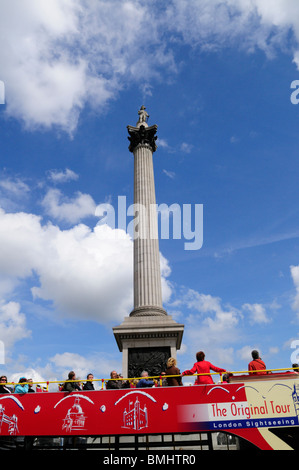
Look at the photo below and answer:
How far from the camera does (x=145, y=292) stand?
22.2 meters

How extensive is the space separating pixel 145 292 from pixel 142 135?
13.0 m

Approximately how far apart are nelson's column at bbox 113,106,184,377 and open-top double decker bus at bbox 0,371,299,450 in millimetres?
10352

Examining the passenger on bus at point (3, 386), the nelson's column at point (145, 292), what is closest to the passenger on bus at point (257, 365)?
the passenger on bus at point (3, 386)

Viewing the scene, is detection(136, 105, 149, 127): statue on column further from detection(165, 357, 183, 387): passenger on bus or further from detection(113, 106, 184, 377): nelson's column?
detection(165, 357, 183, 387): passenger on bus

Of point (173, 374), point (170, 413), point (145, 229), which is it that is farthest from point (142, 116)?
point (170, 413)

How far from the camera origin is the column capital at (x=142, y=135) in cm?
2792

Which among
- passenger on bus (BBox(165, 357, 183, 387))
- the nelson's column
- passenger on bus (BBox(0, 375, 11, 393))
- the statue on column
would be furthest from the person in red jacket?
the statue on column

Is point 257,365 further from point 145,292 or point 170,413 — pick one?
point 145,292

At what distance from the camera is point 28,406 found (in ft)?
27.6

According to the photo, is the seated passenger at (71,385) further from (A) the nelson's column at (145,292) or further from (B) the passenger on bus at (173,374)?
(A) the nelson's column at (145,292)

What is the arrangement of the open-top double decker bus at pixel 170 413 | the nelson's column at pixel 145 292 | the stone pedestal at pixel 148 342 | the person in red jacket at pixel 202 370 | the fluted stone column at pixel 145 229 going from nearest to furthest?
1. the open-top double decker bus at pixel 170 413
2. the person in red jacket at pixel 202 370
3. the stone pedestal at pixel 148 342
4. the nelson's column at pixel 145 292
5. the fluted stone column at pixel 145 229
